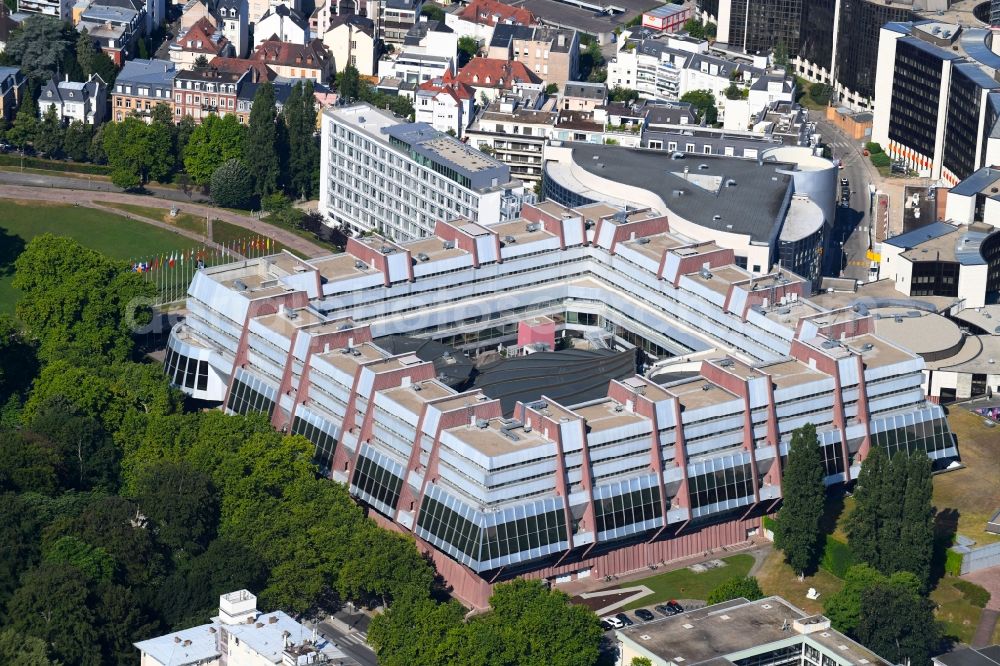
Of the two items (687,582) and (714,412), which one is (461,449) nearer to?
(687,582)

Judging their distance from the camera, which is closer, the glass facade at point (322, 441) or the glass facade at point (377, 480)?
the glass facade at point (377, 480)

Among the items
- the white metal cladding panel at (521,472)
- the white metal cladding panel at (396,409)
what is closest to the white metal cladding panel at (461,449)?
the white metal cladding panel at (521,472)

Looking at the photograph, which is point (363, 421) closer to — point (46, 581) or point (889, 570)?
point (46, 581)

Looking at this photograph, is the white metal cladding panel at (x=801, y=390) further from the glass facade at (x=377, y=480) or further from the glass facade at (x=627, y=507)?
the glass facade at (x=377, y=480)

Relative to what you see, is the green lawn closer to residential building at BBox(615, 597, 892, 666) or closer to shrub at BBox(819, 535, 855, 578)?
shrub at BBox(819, 535, 855, 578)

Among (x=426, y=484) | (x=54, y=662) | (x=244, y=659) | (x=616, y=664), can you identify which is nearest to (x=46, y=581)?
(x=54, y=662)

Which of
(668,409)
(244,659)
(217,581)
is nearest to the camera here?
(244,659)
